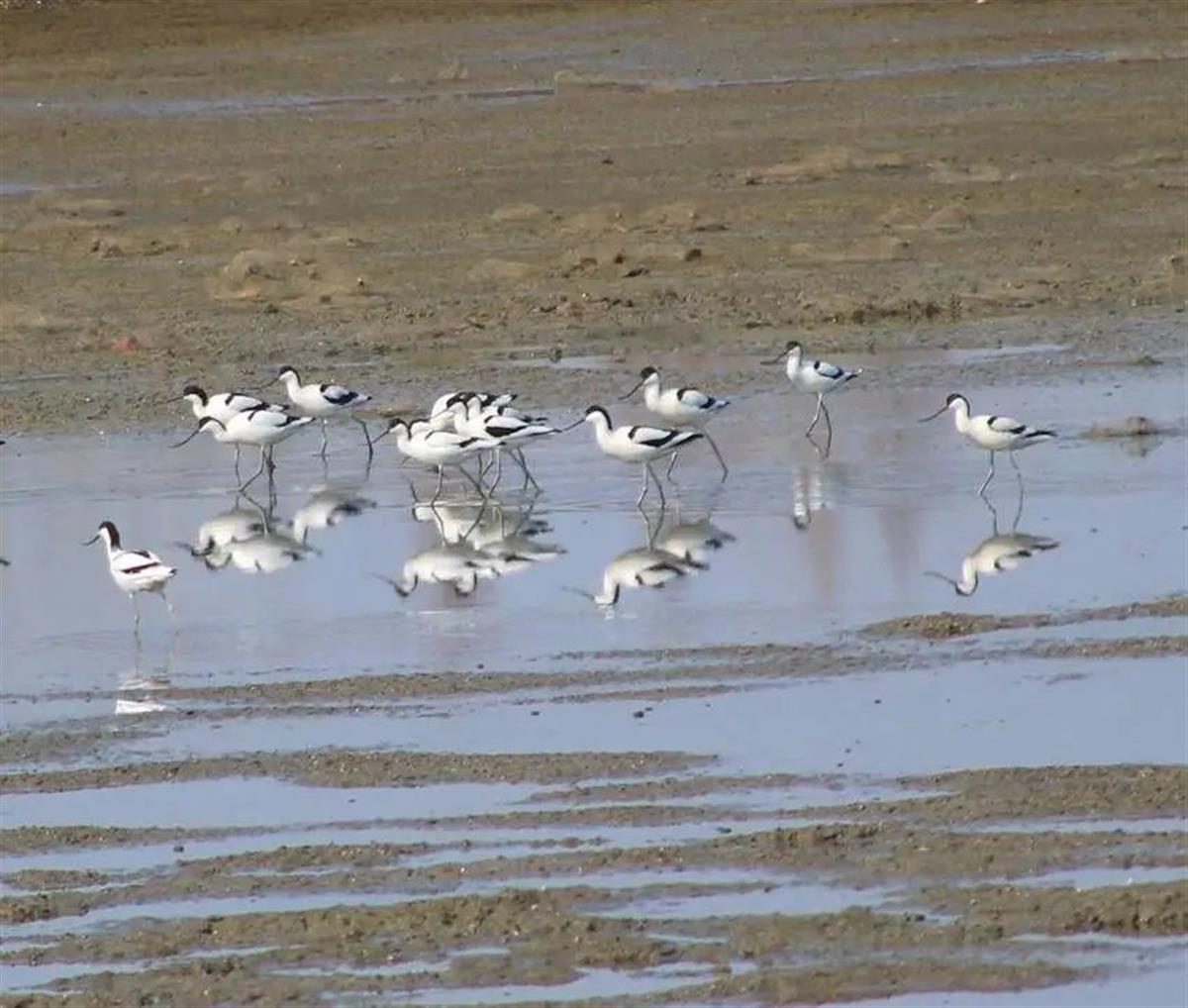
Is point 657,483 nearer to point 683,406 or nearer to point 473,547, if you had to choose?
point 683,406

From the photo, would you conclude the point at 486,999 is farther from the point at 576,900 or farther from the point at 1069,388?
the point at 1069,388

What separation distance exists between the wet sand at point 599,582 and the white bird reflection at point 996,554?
0.09m

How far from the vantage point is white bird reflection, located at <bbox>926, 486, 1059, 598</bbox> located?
49.0ft

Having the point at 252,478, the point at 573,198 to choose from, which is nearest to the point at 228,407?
the point at 252,478

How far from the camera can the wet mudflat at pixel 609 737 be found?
9.47m

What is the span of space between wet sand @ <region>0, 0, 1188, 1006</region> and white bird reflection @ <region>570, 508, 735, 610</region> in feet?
0.35

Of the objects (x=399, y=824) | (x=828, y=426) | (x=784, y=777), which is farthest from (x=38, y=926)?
(x=828, y=426)

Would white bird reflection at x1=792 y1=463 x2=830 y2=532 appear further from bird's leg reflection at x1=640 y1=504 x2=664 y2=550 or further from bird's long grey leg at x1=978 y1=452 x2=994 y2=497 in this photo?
bird's long grey leg at x1=978 y1=452 x2=994 y2=497

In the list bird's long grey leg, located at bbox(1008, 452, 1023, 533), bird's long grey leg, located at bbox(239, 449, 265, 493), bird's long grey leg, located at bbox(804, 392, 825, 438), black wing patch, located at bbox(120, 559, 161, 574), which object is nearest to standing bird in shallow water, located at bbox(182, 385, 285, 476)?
bird's long grey leg, located at bbox(239, 449, 265, 493)

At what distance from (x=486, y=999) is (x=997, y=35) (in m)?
33.5

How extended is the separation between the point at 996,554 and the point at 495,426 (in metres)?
3.49

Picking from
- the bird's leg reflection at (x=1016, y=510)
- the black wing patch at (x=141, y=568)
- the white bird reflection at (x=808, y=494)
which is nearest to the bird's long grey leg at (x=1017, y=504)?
the bird's leg reflection at (x=1016, y=510)

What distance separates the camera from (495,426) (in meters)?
17.8

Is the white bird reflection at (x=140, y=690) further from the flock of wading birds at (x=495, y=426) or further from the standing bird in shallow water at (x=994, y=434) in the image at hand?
the standing bird in shallow water at (x=994, y=434)
